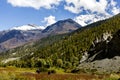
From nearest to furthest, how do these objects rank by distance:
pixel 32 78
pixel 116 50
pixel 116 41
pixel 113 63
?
pixel 32 78 < pixel 113 63 < pixel 116 50 < pixel 116 41

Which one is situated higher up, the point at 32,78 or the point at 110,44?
the point at 110,44

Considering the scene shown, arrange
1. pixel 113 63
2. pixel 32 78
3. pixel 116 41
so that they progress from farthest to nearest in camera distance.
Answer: pixel 116 41, pixel 113 63, pixel 32 78

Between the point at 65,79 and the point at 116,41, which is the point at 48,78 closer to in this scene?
the point at 65,79

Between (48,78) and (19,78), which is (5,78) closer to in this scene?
(19,78)

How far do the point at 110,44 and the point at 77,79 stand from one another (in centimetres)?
16337

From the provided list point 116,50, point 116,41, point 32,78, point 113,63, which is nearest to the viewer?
point 32,78

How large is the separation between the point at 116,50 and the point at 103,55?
10846 millimetres

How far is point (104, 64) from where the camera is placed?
134 meters

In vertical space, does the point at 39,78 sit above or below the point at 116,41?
below

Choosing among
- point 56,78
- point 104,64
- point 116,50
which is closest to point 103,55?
point 116,50

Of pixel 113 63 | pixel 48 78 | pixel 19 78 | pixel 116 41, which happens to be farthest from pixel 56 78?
pixel 116 41

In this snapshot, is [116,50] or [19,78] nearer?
[19,78]

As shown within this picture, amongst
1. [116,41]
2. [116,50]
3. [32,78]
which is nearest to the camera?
[32,78]

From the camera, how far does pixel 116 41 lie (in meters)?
184
